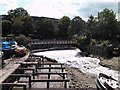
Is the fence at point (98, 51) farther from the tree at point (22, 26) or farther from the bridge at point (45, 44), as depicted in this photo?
the tree at point (22, 26)

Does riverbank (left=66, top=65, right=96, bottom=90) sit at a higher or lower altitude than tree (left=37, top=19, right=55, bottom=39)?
lower

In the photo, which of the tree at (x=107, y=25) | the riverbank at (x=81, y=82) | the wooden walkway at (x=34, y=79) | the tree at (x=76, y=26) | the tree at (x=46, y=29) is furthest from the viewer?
the tree at (x=76, y=26)

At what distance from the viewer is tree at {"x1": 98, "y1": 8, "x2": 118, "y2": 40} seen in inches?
2672

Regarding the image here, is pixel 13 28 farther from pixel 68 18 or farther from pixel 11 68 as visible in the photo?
pixel 11 68

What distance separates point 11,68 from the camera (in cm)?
1994

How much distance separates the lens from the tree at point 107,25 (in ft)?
223

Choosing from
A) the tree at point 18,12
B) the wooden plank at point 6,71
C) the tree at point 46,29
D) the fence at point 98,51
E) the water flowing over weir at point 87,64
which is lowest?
the water flowing over weir at point 87,64

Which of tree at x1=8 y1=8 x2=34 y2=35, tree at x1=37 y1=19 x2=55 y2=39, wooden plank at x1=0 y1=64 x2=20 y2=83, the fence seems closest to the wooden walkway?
wooden plank at x1=0 y1=64 x2=20 y2=83

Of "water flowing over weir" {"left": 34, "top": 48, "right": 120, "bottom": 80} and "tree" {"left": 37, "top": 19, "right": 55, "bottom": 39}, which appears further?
"tree" {"left": 37, "top": 19, "right": 55, "bottom": 39}

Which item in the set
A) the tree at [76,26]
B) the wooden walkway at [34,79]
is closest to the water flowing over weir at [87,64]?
Result: the wooden walkway at [34,79]

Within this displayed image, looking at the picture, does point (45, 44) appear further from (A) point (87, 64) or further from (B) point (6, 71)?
(B) point (6, 71)

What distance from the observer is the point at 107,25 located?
67812 millimetres

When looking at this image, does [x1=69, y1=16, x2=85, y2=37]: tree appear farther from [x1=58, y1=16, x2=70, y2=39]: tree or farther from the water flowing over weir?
the water flowing over weir

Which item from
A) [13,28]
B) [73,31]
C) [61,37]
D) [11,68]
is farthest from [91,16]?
[11,68]
